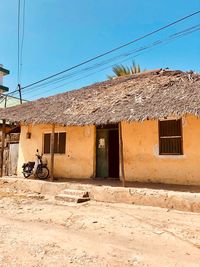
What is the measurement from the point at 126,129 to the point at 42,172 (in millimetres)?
4192

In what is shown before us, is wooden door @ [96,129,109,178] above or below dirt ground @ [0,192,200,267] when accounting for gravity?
above

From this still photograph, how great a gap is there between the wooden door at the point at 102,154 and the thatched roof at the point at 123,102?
150 centimetres

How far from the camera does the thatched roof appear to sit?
325 inches

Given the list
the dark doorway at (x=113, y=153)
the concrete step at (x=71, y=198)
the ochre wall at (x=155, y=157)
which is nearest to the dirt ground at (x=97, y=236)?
the concrete step at (x=71, y=198)

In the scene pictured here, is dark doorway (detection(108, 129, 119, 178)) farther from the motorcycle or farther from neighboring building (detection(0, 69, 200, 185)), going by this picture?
the motorcycle

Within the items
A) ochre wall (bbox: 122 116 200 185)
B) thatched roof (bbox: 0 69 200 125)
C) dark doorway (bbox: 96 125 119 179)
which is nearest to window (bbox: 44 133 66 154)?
thatched roof (bbox: 0 69 200 125)

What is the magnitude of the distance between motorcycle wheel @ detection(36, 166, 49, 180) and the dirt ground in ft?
11.7

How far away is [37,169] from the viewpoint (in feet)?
38.2

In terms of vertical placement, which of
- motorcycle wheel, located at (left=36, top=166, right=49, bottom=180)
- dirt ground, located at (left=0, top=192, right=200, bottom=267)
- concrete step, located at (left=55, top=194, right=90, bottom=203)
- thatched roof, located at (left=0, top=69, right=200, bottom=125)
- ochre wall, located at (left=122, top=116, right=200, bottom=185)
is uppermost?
thatched roof, located at (left=0, top=69, right=200, bottom=125)

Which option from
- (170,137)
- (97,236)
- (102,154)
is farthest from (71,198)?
(170,137)

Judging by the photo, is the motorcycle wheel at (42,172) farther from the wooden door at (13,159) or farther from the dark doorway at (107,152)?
the wooden door at (13,159)

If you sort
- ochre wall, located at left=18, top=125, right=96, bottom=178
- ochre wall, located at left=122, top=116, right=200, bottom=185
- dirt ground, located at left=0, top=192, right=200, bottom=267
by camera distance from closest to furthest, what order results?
dirt ground, located at left=0, top=192, right=200, bottom=267 → ochre wall, located at left=122, top=116, right=200, bottom=185 → ochre wall, located at left=18, top=125, right=96, bottom=178

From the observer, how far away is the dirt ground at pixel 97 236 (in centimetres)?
423

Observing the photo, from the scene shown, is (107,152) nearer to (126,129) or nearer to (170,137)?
(126,129)
